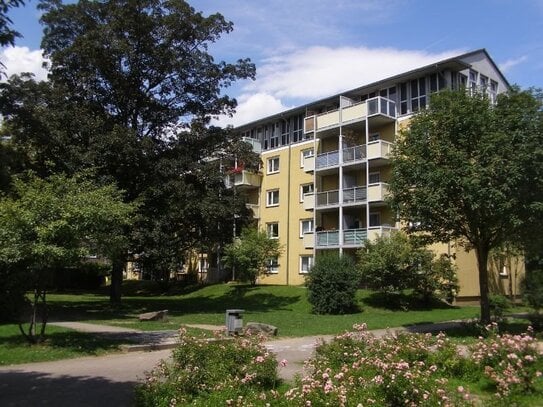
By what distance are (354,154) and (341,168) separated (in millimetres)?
1341

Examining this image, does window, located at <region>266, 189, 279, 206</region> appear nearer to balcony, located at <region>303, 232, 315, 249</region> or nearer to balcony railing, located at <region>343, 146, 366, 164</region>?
balcony, located at <region>303, 232, 315, 249</region>

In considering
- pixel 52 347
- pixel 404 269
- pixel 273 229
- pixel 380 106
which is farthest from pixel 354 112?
pixel 52 347

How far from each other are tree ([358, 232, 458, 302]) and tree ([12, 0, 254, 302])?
874 centimetres

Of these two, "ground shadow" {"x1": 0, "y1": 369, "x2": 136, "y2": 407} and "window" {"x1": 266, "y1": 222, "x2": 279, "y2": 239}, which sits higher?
"window" {"x1": 266, "y1": 222, "x2": 279, "y2": 239}

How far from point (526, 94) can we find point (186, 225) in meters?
17.2

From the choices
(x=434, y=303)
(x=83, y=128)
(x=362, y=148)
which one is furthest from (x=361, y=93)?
(x=83, y=128)

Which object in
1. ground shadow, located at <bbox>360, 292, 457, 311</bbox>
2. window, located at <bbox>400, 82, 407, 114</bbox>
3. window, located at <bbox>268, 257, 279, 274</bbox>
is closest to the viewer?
ground shadow, located at <bbox>360, 292, 457, 311</bbox>

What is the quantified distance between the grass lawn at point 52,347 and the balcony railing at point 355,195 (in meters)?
24.5

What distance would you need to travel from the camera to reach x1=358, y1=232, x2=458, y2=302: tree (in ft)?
91.6

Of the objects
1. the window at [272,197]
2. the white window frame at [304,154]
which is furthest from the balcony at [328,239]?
the window at [272,197]

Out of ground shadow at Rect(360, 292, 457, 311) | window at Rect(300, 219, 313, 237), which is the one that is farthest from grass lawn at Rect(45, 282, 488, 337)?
window at Rect(300, 219, 313, 237)

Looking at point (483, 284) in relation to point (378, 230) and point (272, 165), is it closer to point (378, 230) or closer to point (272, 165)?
point (378, 230)

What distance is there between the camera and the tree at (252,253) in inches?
1586

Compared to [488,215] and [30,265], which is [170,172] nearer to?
[30,265]
